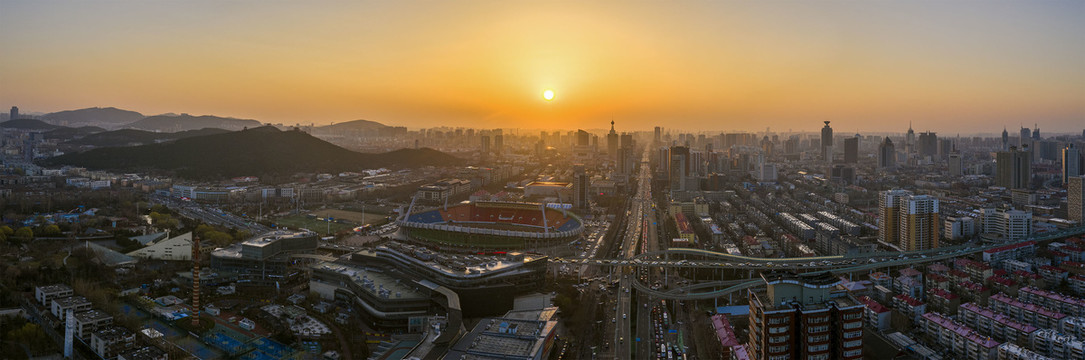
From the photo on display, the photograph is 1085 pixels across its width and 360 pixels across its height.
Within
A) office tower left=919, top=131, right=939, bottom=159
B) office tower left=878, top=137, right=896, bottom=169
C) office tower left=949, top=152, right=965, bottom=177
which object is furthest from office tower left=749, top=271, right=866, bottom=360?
office tower left=919, top=131, right=939, bottom=159

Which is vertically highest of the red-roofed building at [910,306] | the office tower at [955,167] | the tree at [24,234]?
the office tower at [955,167]

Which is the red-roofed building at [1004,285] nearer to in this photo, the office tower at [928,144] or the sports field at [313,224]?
the sports field at [313,224]

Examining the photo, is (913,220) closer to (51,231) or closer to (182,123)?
(51,231)

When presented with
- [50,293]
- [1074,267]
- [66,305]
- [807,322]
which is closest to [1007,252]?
[1074,267]

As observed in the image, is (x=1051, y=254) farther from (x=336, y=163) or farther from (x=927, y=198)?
(x=336, y=163)

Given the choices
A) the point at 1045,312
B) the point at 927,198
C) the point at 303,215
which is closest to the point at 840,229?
Answer: the point at 927,198

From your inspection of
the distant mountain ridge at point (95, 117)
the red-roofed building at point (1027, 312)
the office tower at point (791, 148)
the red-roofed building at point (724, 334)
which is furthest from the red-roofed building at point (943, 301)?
the distant mountain ridge at point (95, 117)

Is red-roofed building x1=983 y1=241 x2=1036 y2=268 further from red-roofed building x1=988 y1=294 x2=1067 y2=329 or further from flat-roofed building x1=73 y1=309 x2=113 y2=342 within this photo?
flat-roofed building x1=73 y1=309 x2=113 y2=342
